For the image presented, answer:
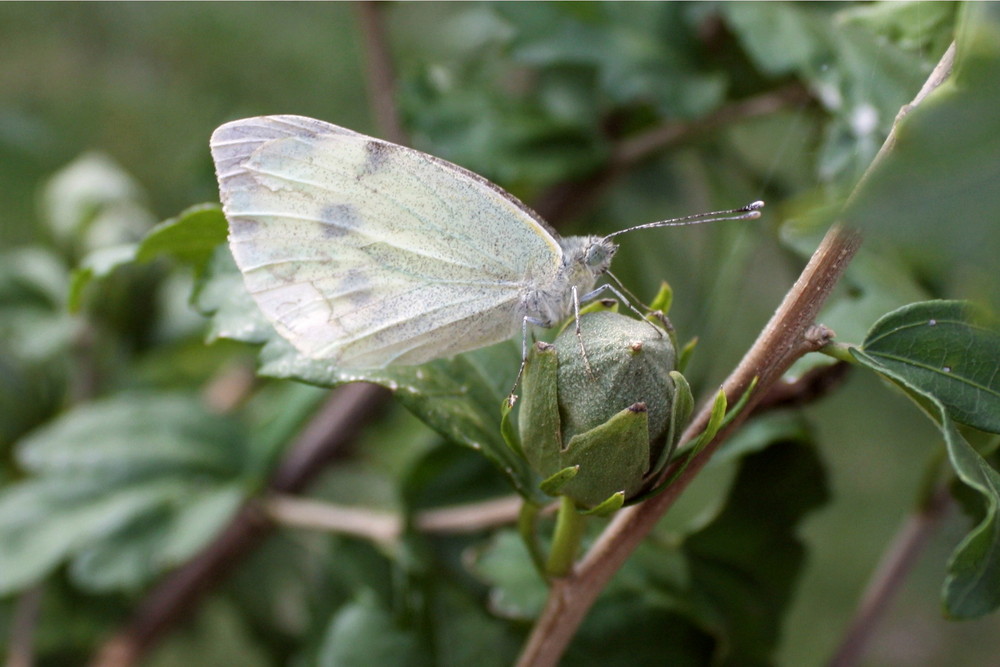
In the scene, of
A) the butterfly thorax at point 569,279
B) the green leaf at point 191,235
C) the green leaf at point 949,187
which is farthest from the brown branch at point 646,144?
the green leaf at point 949,187

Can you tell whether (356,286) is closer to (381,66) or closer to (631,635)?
(631,635)

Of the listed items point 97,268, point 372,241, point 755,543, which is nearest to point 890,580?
point 755,543

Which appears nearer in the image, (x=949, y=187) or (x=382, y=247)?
(x=949, y=187)

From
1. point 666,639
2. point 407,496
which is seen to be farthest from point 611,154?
point 666,639

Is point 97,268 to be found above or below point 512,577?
above

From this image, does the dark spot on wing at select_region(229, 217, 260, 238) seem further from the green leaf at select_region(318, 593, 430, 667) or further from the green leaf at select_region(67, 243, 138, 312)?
the green leaf at select_region(318, 593, 430, 667)

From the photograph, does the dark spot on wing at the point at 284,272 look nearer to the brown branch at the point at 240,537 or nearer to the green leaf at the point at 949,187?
the brown branch at the point at 240,537

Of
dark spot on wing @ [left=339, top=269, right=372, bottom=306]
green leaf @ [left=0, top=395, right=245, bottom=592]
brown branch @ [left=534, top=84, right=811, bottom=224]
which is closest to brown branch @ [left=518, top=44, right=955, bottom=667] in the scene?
dark spot on wing @ [left=339, top=269, right=372, bottom=306]
